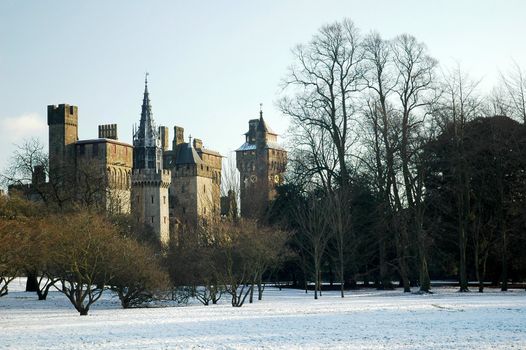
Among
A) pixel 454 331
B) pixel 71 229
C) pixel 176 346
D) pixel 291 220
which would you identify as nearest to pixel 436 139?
pixel 291 220

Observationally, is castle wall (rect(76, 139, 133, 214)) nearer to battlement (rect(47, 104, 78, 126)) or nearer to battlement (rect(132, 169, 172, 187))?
battlement (rect(132, 169, 172, 187))

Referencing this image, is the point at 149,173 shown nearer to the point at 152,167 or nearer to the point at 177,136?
the point at 152,167

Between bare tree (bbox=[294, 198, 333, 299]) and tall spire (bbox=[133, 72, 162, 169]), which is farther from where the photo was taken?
tall spire (bbox=[133, 72, 162, 169])

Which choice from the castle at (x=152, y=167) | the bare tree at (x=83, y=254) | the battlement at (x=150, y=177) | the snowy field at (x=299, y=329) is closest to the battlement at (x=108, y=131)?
the castle at (x=152, y=167)

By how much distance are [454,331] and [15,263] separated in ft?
60.7

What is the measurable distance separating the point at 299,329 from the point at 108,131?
75.1m

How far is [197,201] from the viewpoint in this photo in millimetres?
96812

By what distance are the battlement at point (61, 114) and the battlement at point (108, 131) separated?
6.44 m

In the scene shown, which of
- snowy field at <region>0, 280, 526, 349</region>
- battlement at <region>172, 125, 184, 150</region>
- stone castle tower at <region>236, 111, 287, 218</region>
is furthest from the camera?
battlement at <region>172, 125, 184, 150</region>

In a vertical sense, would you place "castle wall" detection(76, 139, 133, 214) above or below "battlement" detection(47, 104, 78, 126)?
below

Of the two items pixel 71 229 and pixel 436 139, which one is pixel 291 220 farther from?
pixel 71 229

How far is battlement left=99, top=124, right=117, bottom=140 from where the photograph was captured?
91000 mm

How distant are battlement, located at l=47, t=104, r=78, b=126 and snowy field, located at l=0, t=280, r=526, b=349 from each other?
196 ft

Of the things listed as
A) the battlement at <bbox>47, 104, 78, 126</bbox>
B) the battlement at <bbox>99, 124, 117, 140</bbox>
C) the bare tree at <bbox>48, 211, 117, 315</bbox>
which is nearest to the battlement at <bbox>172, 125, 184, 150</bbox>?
the battlement at <bbox>99, 124, 117, 140</bbox>
